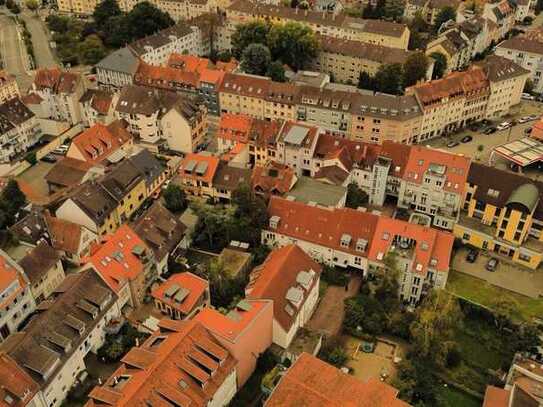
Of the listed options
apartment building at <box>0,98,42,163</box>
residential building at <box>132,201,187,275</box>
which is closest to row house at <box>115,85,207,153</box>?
apartment building at <box>0,98,42,163</box>

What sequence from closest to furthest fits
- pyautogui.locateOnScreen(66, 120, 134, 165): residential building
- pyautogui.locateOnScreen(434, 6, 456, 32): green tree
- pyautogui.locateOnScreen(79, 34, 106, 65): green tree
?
pyautogui.locateOnScreen(66, 120, 134, 165): residential building < pyautogui.locateOnScreen(79, 34, 106, 65): green tree < pyautogui.locateOnScreen(434, 6, 456, 32): green tree

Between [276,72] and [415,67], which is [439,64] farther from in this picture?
[276,72]

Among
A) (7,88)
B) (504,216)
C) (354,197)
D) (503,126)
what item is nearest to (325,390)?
(354,197)

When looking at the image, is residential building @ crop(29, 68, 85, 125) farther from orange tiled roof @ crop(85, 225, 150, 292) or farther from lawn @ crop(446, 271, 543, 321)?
lawn @ crop(446, 271, 543, 321)

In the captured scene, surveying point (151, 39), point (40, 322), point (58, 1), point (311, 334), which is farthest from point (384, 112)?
point (58, 1)

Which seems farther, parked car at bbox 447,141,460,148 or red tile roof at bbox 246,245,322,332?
parked car at bbox 447,141,460,148

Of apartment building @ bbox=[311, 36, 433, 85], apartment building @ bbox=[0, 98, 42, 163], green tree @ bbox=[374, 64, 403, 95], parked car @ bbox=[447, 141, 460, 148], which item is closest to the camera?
apartment building @ bbox=[0, 98, 42, 163]

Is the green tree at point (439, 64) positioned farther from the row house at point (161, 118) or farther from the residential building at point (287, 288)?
the residential building at point (287, 288)
